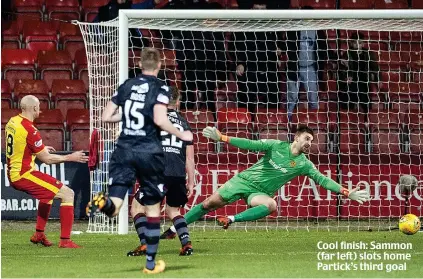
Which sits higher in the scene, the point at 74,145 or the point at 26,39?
the point at 26,39

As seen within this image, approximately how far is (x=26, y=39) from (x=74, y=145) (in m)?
2.81

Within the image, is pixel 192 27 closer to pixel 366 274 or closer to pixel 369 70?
pixel 369 70

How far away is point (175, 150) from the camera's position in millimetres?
11711

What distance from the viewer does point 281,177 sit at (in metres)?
13.3

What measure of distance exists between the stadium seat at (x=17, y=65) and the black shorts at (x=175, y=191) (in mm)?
6737

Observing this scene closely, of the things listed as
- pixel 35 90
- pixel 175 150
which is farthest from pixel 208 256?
pixel 35 90

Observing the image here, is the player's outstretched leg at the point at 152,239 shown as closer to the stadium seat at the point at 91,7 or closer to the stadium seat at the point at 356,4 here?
the stadium seat at the point at 91,7

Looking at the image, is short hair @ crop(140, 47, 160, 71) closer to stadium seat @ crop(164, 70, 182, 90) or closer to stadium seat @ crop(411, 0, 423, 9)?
stadium seat @ crop(164, 70, 182, 90)

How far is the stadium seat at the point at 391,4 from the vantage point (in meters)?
19.0

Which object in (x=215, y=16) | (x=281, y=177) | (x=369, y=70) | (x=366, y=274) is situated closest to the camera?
(x=366, y=274)

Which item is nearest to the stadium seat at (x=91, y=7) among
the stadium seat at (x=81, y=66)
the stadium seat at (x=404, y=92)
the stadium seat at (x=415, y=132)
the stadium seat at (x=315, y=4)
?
the stadium seat at (x=81, y=66)

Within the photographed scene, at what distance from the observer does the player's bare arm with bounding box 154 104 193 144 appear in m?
9.07

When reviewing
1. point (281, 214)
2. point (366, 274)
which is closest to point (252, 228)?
point (281, 214)

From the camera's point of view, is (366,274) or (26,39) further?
(26,39)
